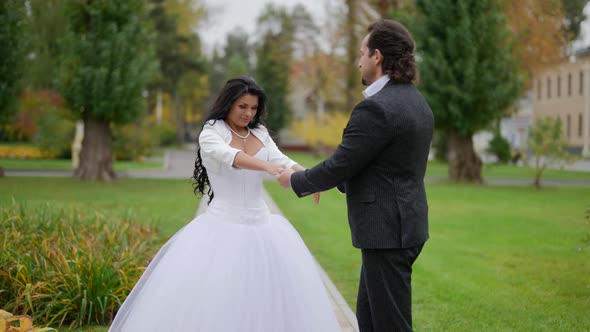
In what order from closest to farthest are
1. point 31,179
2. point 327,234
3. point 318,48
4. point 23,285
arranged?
point 23,285 → point 327,234 → point 31,179 → point 318,48

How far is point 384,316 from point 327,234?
8064 millimetres

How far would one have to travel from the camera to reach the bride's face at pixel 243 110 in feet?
15.0

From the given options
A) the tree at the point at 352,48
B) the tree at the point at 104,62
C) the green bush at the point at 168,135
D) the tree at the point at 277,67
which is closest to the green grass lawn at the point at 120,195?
the tree at the point at 104,62

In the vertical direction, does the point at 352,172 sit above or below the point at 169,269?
above

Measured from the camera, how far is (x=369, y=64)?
149 inches

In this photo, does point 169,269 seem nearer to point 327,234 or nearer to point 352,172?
point 352,172

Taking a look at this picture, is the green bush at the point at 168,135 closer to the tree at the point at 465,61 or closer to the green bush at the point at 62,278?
the tree at the point at 465,61

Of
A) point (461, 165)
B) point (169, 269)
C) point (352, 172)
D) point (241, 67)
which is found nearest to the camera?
point (352, 172)

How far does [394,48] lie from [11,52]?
19.2 metres

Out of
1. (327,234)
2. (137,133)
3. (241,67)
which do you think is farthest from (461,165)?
(241,67)

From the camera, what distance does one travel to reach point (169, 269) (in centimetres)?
420

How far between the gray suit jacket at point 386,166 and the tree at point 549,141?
61.1 ft

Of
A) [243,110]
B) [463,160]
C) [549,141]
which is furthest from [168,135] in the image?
[243,110]

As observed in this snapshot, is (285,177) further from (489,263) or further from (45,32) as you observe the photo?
(45,32)
